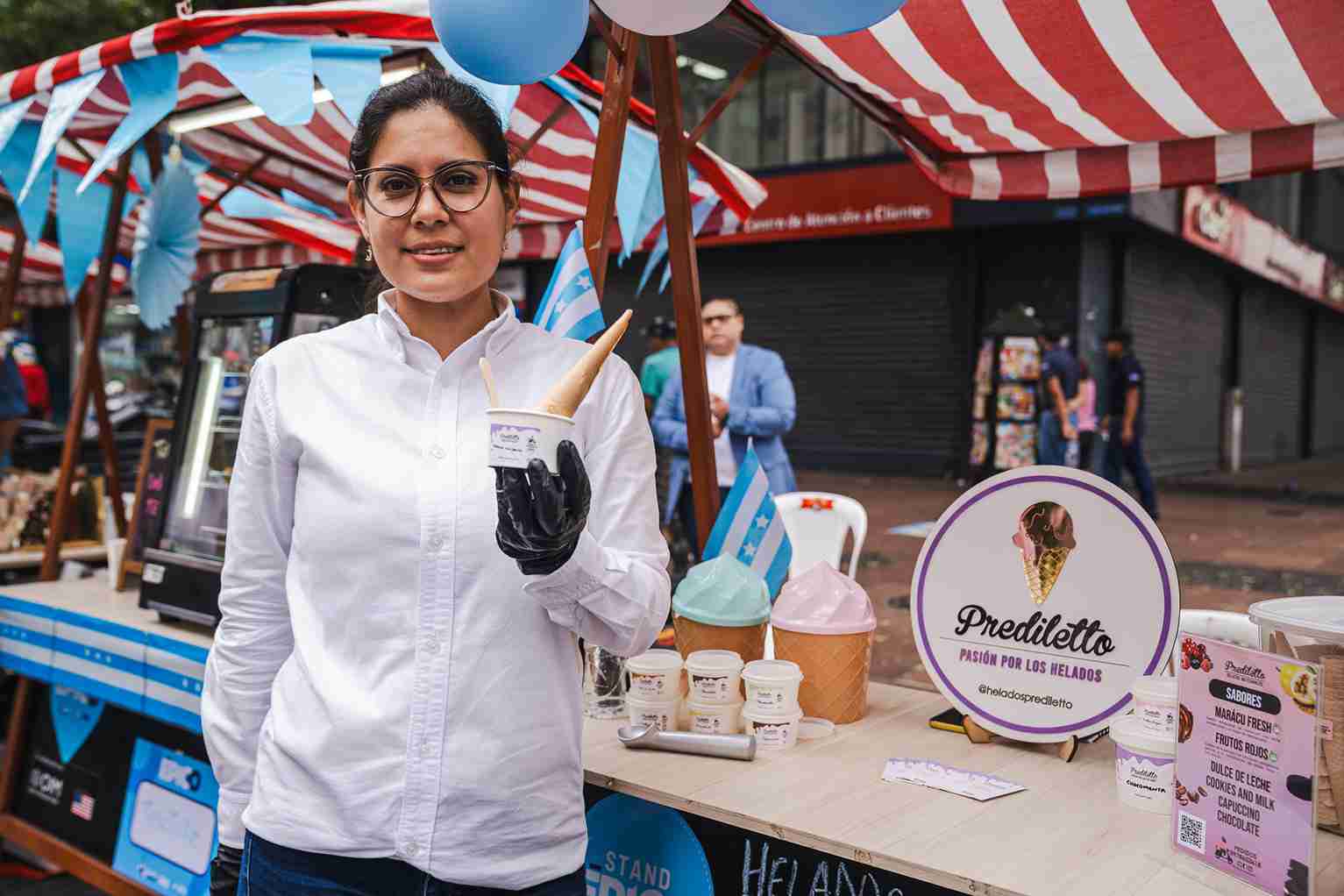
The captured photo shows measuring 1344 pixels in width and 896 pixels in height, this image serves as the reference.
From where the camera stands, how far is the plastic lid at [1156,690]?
5.74 feet

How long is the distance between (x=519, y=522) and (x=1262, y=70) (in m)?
2.45

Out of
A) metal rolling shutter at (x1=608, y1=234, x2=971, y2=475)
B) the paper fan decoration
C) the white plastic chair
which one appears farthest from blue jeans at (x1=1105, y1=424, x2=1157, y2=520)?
the paper fan decoration

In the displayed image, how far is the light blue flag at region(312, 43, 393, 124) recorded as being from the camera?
2.78 metres

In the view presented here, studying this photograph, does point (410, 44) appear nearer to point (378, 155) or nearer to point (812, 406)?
point (378, 155)

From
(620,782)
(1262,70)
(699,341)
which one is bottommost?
(620,782)

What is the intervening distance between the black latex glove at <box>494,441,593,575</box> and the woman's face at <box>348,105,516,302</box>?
15.1 inches

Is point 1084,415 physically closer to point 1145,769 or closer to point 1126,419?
point 1126,419

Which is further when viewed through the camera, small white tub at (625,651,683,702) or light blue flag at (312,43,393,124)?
light blue flag at (312,43,393,124)

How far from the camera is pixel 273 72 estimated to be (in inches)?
112

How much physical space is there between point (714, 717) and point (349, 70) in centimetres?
206

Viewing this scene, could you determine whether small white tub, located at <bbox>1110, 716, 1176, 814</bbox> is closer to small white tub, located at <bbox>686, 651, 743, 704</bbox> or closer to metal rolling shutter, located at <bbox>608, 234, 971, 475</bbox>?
small white tub, located at <bbox>686, 651, 743, 704</bbox>

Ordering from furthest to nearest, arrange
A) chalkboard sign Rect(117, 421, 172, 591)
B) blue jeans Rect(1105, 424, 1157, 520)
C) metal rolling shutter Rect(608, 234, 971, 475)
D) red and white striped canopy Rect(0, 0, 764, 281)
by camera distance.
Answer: metal rolling shutter Rect(608, 234, 971, 475) → blue jeans Rect(1105, 424, 1157, 520) → chalkboard sign Rect(117, 421, 172, 591) → red and white striped canopy Rect(0, 0, 764, 281)

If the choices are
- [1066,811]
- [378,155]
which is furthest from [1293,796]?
[378,155]

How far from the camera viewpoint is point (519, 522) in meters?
1.22
